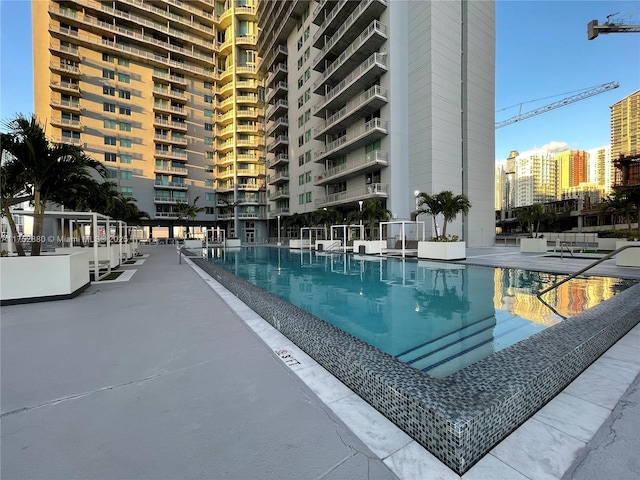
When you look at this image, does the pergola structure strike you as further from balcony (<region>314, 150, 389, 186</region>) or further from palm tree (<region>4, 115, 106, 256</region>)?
palm tree (<region>4, 115, 106, 256</region>)

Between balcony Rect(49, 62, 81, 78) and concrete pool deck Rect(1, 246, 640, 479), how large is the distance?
175 ft

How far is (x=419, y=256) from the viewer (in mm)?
17734

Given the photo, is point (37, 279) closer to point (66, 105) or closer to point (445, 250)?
point (445, 250)

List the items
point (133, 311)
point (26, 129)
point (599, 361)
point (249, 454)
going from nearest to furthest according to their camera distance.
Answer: point (249, 454) < point (599, 361) < point (133, 311) < point (26, 129)

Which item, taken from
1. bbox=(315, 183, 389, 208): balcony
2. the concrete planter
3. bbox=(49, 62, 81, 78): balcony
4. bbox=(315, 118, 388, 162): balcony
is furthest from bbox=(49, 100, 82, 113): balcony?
the concrete planter

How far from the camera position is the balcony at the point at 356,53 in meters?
26.8

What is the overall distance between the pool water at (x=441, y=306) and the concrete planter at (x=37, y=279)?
529cm

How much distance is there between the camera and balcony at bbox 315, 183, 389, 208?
27611 millimetres

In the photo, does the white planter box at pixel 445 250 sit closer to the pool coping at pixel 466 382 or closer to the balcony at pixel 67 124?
the pool coping at pixel 466 382

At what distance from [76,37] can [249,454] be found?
60.4 meters

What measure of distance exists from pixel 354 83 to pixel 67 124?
40138mm

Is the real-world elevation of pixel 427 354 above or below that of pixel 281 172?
below

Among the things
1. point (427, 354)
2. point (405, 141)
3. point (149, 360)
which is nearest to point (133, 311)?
point (149, 360)

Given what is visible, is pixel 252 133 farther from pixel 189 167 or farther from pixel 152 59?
pixel 152 59
